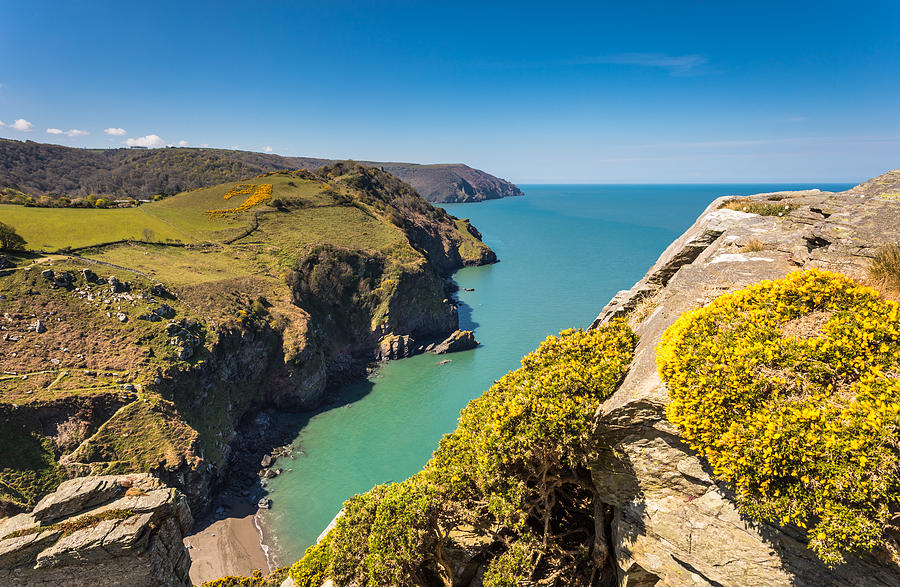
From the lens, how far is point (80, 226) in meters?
50.2

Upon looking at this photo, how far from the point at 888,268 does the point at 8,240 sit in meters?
60.1

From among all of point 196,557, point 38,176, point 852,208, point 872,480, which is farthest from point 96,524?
point 38,176

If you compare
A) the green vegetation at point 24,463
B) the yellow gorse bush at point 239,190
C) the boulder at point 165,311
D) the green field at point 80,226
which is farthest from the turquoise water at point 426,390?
the yellow gorse bush at point 239,190

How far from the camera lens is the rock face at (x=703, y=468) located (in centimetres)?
581

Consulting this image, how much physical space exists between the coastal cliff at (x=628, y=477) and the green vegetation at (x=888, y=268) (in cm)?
13

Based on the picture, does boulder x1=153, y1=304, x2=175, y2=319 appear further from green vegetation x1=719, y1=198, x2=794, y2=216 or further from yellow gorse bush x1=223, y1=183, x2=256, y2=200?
yellow gorse bush x1=223, y1=183, x2=256, y2=200

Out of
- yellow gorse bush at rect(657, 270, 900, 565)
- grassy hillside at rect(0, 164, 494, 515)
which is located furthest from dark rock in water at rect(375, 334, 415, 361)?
yellow gorse bush at rect(657, 270, 900, 565)

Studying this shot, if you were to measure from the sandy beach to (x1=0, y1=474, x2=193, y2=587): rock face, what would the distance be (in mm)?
14392

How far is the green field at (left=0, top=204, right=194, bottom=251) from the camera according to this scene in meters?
44.7

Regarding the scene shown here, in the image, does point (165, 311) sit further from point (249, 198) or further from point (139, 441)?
point (249, 198)

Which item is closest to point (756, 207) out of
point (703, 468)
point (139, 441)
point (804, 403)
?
point (804, 403)

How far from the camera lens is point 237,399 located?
3659 centimetres

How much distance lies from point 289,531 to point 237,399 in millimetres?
15184

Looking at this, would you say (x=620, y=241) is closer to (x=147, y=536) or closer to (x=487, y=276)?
(x=487, y=276)
